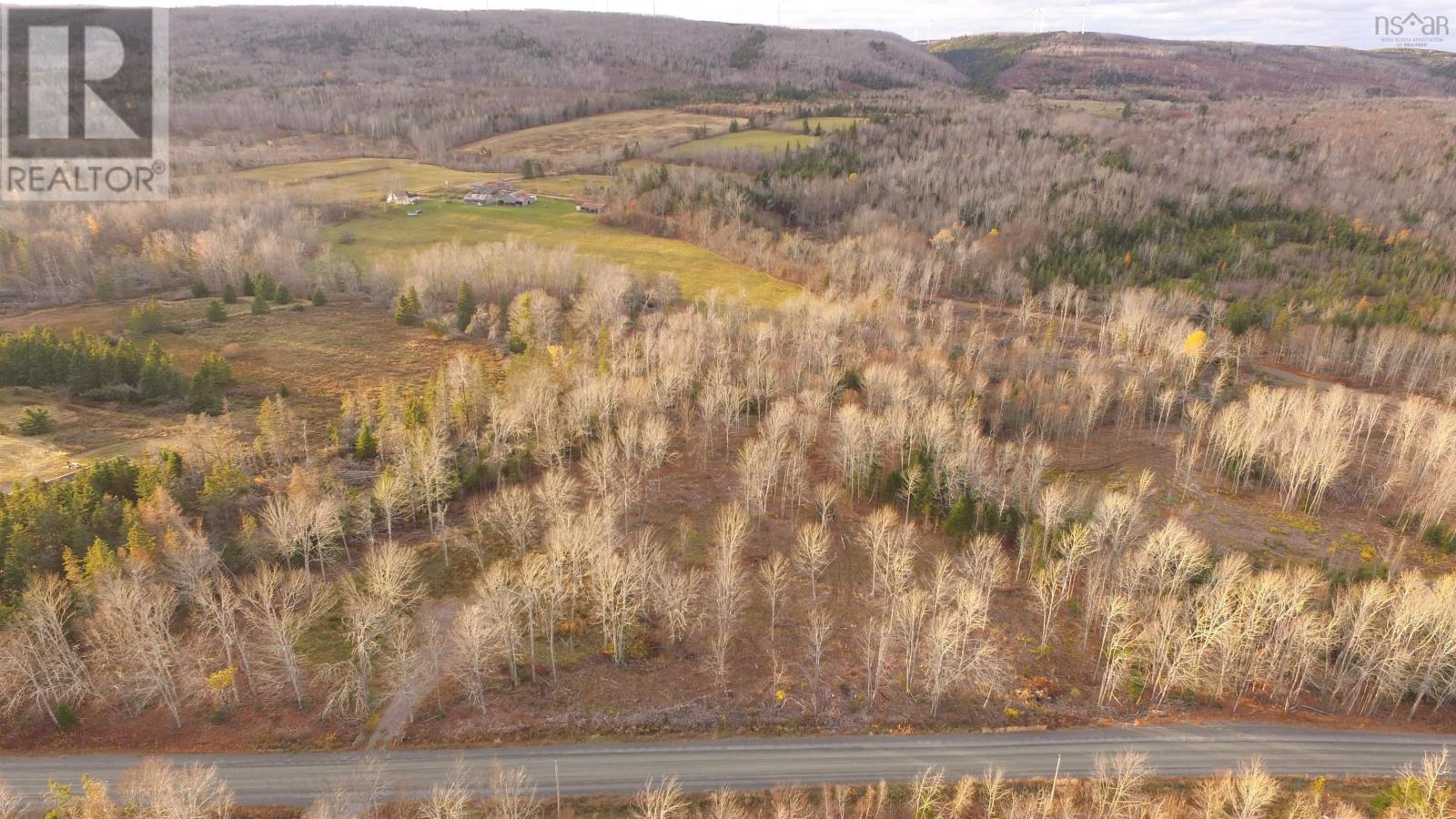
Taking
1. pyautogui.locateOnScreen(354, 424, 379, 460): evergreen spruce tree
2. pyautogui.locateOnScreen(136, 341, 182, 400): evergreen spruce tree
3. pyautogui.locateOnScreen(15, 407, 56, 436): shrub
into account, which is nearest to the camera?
pyautogui.locateOnScreen(354, 424, 379, 460): evergreen spruce tree

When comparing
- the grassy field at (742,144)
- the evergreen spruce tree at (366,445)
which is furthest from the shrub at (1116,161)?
the evergreen spruce tree at (366,445)

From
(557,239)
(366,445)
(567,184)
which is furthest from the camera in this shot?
(567,184)

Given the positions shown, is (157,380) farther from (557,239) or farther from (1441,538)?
(1441,538)

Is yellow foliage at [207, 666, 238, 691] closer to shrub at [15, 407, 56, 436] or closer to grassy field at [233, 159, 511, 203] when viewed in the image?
shrub at [15, 407, 56, 436]

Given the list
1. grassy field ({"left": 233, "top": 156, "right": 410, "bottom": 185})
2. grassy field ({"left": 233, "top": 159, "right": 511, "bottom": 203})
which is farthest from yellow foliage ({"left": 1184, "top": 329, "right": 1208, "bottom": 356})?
grassy field ({"left": 233, "top": 156, "right": 410, "bottom": 185})

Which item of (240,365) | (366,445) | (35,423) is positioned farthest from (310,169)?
(366,445)

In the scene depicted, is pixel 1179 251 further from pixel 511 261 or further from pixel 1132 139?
pixel 511 261
